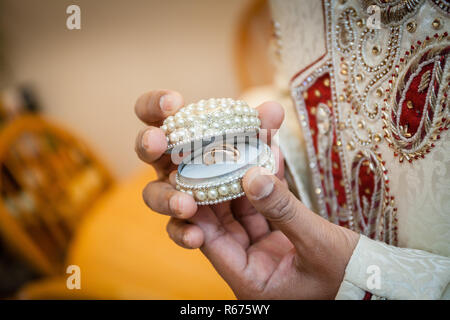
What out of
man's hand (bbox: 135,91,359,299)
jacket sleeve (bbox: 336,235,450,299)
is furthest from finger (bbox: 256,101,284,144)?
jacket sleeve (bbox: 336,235,450,299)

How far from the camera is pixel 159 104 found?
1.84 ft

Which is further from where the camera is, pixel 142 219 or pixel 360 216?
pixel 142 219

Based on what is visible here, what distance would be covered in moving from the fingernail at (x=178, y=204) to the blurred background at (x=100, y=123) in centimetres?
37

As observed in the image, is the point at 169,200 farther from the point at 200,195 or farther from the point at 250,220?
the point at 250,220

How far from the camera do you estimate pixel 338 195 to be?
64cm

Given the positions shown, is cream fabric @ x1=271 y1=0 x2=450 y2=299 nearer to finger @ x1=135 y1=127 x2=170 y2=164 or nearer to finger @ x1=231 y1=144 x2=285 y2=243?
finger @ x1=231 y1=144 x2=285 y2=243

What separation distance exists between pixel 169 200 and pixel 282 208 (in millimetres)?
185

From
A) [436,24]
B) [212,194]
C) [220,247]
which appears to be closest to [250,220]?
[220,247]

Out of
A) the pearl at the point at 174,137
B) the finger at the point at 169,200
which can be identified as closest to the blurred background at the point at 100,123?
the finger at the point at 169,200

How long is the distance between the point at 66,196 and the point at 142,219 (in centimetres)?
54

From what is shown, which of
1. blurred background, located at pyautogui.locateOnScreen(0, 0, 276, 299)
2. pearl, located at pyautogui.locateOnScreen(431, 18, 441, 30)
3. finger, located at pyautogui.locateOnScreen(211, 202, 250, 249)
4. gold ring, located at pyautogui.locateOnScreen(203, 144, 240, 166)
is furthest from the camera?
blurred background, located at pyautogui.locateOnScreen(0, 0, 276, 299)

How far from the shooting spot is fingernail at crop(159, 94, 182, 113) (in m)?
0.56
